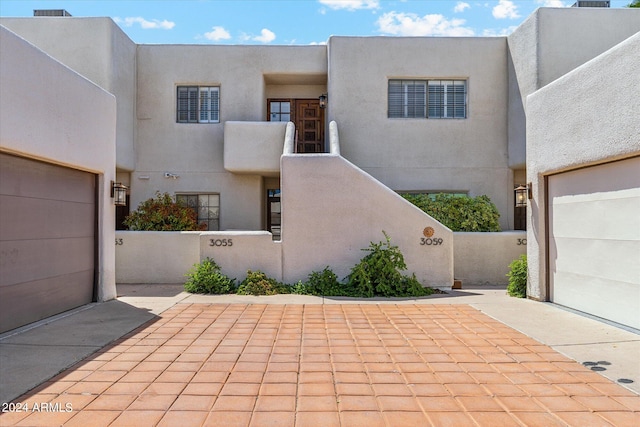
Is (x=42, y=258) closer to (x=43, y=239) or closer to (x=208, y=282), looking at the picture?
(x=43, y=239)

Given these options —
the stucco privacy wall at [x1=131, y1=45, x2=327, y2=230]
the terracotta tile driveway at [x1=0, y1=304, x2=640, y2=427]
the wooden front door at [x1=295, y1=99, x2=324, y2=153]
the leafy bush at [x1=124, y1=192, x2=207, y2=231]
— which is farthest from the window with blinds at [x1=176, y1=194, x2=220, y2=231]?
the terracotta tile driveway at [x1=0, y1=304, x2=640, y2=427]

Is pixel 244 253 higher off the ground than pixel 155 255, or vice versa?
pixel 244 253

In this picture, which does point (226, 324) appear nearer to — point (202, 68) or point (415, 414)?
point (415, 414)

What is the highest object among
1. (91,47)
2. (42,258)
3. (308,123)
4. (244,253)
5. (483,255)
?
(91,47)

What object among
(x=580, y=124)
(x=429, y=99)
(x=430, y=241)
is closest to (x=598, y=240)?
(x=580, y=124)

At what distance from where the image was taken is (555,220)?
8.20 meters

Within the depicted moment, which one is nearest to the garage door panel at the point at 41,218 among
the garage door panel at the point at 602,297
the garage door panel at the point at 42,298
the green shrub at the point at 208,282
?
the garage door panel at the point at 42,298

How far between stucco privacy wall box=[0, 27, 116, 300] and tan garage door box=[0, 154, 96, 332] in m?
0.21

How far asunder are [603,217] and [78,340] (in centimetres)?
763

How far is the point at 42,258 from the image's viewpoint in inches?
273

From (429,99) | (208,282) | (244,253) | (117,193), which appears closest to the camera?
(117,193)

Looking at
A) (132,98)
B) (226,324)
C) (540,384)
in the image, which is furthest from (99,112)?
(540,384)

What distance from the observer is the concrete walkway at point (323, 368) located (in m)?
3.84

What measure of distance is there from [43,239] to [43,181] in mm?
884
